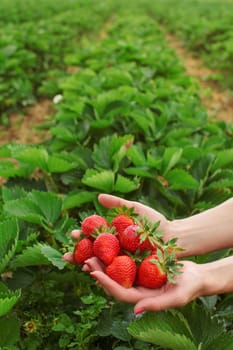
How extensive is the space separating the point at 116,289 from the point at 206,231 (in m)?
0.51

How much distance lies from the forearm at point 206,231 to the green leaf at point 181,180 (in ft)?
1.45

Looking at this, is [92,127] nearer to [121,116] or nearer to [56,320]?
[121,116]

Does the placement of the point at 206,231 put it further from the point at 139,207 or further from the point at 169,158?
the point at 169,158

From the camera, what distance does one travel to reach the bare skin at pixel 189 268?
1.47m

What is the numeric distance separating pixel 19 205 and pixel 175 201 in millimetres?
769

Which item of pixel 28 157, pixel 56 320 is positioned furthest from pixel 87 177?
pixel 56 320

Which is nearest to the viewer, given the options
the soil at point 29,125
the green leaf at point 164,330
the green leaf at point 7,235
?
the green leaf at point 164,330

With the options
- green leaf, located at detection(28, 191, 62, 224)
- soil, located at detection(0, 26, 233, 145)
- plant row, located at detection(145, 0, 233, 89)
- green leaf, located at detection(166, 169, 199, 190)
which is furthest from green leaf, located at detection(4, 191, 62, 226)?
plant row, located at detection(145, 0, 233, 89)

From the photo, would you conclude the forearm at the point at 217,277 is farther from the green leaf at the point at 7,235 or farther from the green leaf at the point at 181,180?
the green leaf at the point at 181,180

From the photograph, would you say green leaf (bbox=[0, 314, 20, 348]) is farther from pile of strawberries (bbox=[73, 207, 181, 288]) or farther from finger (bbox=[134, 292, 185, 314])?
finger (bbox=[134, 292, 185, 314])

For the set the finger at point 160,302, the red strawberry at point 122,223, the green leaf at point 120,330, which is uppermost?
the red strawberry at point 122,223

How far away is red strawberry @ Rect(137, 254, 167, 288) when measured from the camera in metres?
1.48

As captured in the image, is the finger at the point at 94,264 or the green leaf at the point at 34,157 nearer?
the finger at the point at 94,264

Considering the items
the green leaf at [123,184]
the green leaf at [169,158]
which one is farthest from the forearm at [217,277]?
the green leaf at [169,158]
